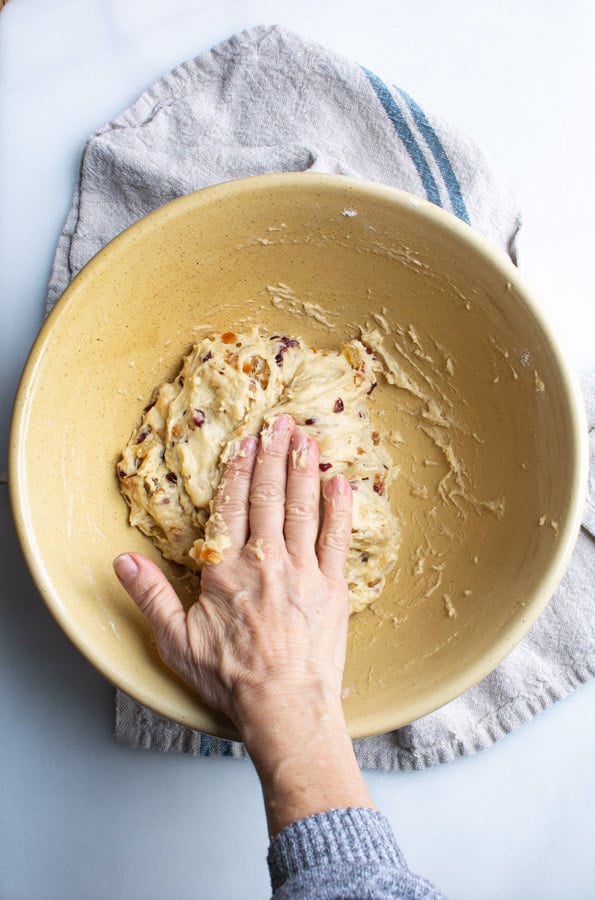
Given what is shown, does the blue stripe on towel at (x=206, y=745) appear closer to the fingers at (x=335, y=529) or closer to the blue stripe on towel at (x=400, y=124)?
the fingers at (x=335, y=529)

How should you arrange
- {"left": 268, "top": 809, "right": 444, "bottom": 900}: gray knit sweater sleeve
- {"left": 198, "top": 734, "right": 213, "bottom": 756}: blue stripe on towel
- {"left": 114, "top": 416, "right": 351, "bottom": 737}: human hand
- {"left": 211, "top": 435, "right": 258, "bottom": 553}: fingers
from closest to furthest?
{"left": 268, "top": 809, "right": 444, "bottom": 900}: gray knit sweater sleeve → {"left": 114, "top": 416, "right": 351, "bottom": 737}: human hand → {"left": 211, "top": 435, "right": 258, "bottom": 553}: fingers → {"left": 198, "top": 734, "right": 213, "bottom": 756}: blue stripe on towel

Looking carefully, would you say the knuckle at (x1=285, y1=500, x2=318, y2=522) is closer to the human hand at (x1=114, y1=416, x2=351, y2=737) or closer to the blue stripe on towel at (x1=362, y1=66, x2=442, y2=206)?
the human hand at (x1=114, y1=416, x2=351, y2=737)

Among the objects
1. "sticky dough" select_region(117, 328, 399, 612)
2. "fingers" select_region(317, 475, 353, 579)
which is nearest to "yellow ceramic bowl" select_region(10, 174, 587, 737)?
"sticky dough" select_region(117, 328, 399, 612)

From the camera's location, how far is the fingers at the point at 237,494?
3.18 feet

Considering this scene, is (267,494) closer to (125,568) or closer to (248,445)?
(248,445)

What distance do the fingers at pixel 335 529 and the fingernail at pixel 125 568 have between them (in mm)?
239

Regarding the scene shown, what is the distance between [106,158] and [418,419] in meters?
0.63

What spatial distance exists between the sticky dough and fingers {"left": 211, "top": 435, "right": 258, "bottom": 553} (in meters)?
0.01

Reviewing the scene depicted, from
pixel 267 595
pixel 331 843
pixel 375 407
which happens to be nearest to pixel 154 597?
pixel 267 595

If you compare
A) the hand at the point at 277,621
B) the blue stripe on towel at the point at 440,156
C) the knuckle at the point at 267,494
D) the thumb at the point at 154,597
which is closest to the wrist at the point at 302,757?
the hand at the point at 277,621

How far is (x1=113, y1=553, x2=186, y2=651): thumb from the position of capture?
0.91 m

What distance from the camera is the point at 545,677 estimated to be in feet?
3.66

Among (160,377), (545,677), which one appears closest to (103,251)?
(160,377)

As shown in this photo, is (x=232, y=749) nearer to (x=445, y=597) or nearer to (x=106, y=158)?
(x=445, y=597)
